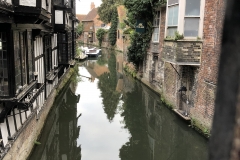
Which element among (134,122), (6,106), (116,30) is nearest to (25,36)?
(6,106)

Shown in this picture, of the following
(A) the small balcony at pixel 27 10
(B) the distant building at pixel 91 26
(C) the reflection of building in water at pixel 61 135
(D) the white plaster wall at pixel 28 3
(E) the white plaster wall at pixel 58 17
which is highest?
(B) the distant building at pixel 91 26

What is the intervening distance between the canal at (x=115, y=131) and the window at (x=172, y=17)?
371 cm

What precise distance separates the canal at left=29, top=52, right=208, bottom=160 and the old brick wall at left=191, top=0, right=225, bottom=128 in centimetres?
99

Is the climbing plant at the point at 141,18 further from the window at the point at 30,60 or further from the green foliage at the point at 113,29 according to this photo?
the green foliage at the point at 113,29

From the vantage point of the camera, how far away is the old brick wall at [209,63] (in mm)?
8359

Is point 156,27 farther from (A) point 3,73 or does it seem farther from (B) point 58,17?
(A) point 3,73

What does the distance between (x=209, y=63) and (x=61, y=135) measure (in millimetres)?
6123

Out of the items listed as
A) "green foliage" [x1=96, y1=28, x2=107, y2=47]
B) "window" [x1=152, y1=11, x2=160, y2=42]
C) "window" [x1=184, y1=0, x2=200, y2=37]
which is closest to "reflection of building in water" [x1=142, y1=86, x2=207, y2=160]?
"window" [x1=184, y1=0, x2=200, y2=37]

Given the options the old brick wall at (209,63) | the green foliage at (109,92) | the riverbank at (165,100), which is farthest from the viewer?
the green foliage at (109,92)

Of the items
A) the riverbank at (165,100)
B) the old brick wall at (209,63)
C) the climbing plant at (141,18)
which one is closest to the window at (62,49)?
the climbing plant at (141,18)

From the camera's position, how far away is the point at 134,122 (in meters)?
11.8

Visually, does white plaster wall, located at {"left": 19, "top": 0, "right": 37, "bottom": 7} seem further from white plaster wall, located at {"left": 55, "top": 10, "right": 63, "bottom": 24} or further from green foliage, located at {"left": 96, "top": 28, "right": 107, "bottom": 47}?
green foliage, located at {"left": 96, "top": 28, "right": 107, "bottom": 47}

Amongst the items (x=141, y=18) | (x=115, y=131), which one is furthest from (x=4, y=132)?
(x=141, y=18)

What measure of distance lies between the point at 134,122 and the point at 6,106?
702 centimetres
